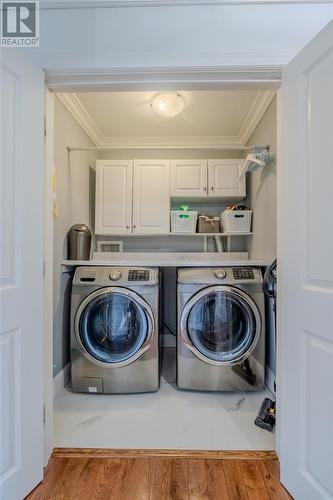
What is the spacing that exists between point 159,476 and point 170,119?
9.20 feet

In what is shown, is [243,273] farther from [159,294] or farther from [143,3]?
[143,3]

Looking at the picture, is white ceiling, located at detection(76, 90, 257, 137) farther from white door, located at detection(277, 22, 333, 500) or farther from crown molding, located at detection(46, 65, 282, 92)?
white door, located at detection(277, 22, 333, 500)

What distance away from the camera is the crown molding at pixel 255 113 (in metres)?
2.21

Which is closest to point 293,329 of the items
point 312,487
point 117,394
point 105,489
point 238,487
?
point 312,487

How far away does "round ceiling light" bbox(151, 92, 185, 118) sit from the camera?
7.33 ft

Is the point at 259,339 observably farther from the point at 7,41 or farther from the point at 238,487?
the point at 7,41

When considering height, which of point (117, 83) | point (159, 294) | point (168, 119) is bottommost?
point (159, 294)

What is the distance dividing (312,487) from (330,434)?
0.27 metres

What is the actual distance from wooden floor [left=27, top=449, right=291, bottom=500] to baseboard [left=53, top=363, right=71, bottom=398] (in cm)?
65

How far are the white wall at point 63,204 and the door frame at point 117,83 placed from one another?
72 cm

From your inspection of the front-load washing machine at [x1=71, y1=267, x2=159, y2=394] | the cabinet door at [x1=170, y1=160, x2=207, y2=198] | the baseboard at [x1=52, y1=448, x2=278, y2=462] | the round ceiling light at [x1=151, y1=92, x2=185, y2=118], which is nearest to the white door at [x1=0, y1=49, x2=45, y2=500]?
the baseboard at [x1=52, y1=448, x2=278, y2=462]

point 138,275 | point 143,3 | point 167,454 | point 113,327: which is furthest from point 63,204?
point 167,454

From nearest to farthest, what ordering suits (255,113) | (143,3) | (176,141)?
1. (143,3)
2. (255,113)
3. (176,141)

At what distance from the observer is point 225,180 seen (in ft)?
9.39
